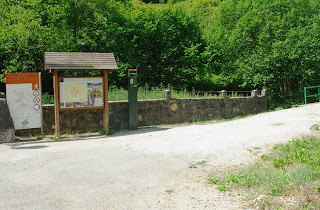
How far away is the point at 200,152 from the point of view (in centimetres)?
829

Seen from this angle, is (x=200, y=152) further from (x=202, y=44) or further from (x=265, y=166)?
(x=202, y=44)

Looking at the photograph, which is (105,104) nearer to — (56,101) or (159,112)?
(56,101)

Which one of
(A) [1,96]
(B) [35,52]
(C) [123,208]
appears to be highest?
(B) [35,52]

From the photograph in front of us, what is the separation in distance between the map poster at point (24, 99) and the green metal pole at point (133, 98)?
3229 millimetres

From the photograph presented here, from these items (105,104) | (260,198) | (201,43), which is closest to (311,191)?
(260,198)

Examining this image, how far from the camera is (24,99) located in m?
10.9

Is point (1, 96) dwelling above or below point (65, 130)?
above

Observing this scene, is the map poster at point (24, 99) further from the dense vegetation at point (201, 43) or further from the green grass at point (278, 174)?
the dense vegetation at point (201, 43)

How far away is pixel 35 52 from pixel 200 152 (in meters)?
11.8

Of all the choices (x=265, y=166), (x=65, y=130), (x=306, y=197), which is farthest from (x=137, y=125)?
(x=306, y=197)

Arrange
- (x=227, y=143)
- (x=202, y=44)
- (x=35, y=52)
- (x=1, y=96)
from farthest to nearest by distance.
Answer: (x=202, y=44)
(x=35, y=52)
(x=1, y=96)
(x=227, y=143)

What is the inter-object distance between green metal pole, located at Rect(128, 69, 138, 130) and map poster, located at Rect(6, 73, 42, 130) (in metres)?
3.23

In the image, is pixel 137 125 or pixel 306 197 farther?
pixel 137 125

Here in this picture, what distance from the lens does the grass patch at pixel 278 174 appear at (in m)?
5.55
